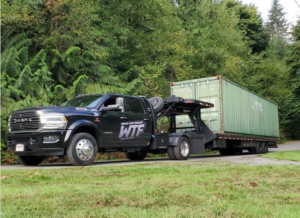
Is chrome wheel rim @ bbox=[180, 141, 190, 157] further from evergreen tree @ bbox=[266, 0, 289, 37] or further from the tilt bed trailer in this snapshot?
evergreen tree @ bbox=[266, 0, 289, 37]

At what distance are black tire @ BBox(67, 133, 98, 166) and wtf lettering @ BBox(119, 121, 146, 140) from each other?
1230 millimetres

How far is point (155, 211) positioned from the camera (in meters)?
3.52

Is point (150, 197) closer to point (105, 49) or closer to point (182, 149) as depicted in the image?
point (182, 149)

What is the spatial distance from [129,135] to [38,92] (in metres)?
5.32

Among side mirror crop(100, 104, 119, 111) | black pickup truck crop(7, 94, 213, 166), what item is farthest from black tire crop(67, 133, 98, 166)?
side mirror crop(100, 104, 119, 111)

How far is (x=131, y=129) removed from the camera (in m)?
10.9

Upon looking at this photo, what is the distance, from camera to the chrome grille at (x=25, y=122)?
9125 mm

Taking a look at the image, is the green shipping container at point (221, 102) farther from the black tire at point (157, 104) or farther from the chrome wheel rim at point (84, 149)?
A: the chrome wheel rim at point (84, 149)

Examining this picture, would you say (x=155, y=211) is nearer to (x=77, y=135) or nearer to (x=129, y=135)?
(x=77, y=135)

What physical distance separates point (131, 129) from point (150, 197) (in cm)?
674

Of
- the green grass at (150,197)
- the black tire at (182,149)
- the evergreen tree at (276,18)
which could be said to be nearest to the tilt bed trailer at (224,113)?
the black tire at (182,149)

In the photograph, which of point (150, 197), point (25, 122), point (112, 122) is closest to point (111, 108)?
point (112, 122)

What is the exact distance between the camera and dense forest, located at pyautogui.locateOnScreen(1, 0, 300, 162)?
14.4m

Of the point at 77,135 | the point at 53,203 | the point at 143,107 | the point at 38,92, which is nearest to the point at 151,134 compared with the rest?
the point at 143,107
